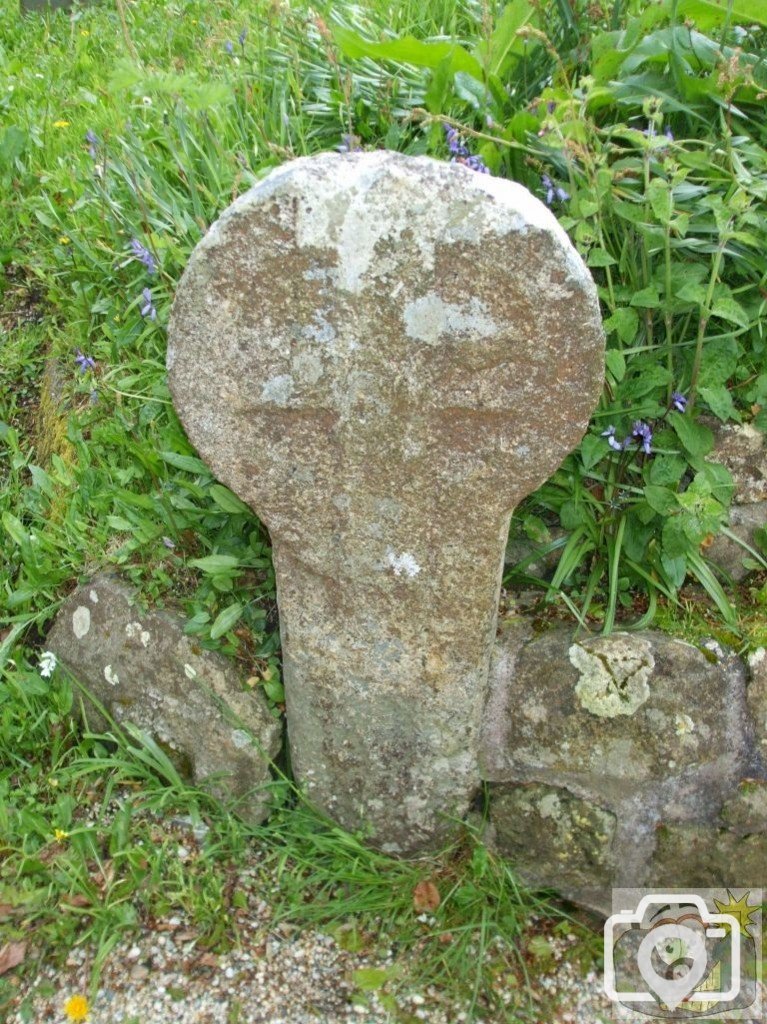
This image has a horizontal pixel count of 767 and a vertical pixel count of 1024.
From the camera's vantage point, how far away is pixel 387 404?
1.92 m

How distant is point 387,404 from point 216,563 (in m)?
0.77

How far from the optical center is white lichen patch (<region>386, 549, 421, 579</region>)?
6.90 feet

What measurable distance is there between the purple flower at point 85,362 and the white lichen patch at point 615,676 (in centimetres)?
164

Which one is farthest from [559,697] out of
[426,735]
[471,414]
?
[471,414]

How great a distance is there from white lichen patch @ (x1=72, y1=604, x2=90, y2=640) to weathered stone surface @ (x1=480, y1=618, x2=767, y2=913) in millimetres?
1128

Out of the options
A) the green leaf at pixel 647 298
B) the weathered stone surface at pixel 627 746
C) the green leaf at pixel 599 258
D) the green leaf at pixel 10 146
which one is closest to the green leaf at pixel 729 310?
the green leaf at pixel 647 298

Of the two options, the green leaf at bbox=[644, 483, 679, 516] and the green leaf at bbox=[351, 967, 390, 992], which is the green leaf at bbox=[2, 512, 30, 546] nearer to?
the green leaf at bbox=[351, 967, 390, 992]

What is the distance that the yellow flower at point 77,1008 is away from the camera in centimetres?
221

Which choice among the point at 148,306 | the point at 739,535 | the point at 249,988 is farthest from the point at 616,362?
the point at 249,988

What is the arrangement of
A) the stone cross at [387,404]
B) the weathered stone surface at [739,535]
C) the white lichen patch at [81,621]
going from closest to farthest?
the stone cross at [387,404], the weathered stone surface at [739,535], the white lichen patch at [81,621]

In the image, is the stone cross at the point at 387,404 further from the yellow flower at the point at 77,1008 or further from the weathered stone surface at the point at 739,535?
the yellow flower at the point at 77,1008

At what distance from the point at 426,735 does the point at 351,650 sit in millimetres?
300

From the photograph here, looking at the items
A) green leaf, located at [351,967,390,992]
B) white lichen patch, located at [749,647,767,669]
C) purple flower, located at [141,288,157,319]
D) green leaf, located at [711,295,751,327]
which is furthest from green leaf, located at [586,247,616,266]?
green leaf, located at [351,967,390,992]

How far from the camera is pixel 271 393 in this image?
1960mm
